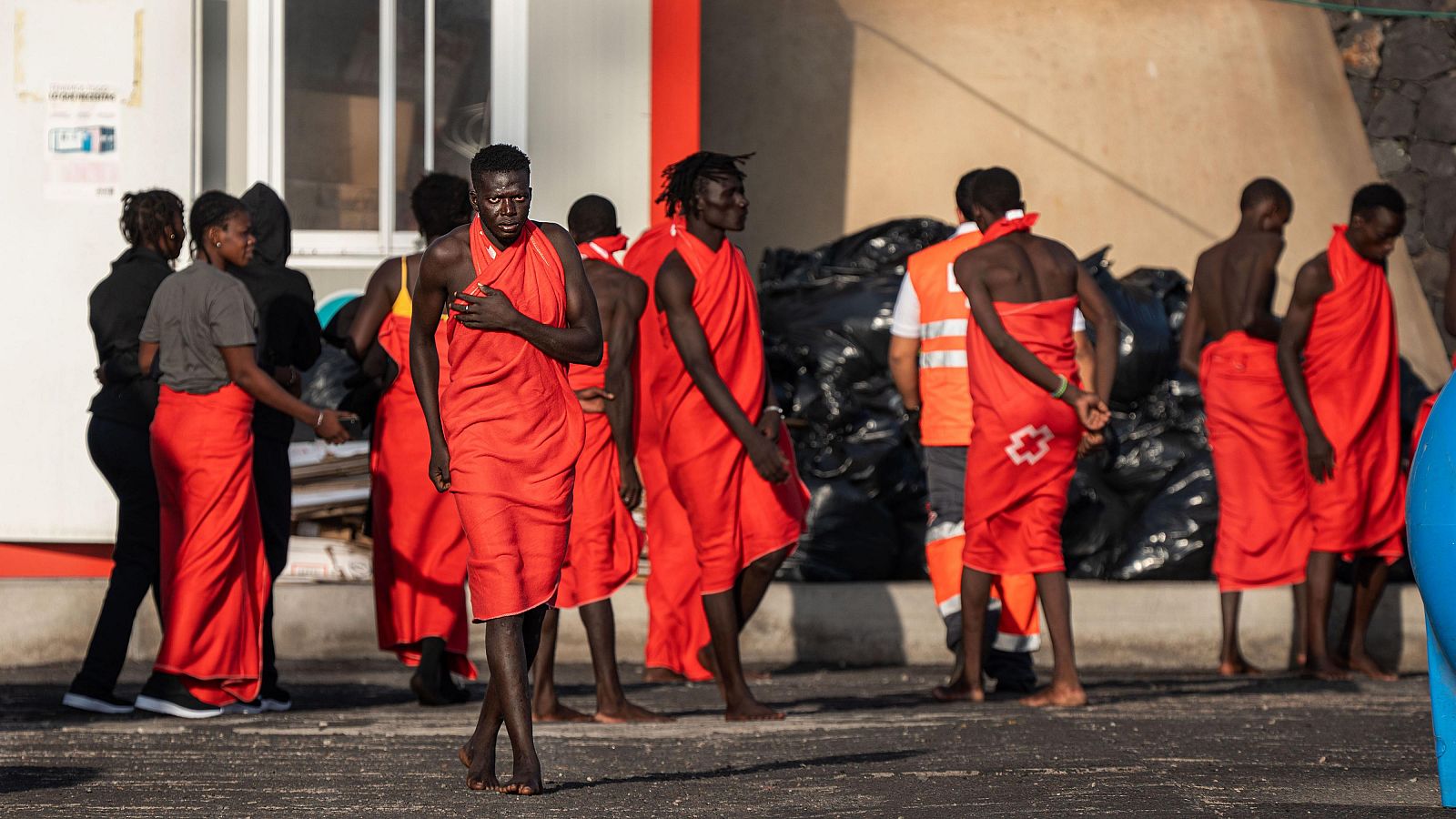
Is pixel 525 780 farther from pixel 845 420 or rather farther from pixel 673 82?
pixel 673 82

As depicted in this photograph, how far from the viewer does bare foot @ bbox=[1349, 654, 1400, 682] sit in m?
8.30

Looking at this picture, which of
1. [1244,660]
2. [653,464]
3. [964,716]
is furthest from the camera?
[1244,660]

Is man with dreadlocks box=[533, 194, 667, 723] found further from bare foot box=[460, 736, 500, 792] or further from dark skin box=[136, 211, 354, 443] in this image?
bare foot box=[460, 736, 500, 792]

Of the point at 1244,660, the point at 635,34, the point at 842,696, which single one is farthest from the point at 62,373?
the point at 1244,660

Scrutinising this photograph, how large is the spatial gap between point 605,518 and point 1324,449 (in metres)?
3.18

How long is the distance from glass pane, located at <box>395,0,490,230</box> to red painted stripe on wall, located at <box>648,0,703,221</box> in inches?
35.7

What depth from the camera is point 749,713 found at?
6.72 metres

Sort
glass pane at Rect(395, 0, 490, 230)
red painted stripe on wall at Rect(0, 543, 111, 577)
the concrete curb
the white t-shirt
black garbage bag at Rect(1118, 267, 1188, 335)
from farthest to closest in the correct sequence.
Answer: black garbage bag at Rect(1118, 267, 1188, 335)
glass pane at Rect(395, 0, 490, 230)
red painted stripe on wall at Rect(0, 543, 111, 577)
the concrete curb
the white t-shirt

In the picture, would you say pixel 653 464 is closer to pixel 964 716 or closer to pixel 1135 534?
pixel 964 716

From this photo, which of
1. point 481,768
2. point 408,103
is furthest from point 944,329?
point 408,103

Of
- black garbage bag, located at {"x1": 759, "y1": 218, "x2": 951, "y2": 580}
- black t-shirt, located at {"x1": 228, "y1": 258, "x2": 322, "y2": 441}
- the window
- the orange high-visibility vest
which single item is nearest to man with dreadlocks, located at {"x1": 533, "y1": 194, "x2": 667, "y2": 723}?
black t-shirt, located at {"x1": 228, "y1": 258, "x2": 322, "y2": 441}

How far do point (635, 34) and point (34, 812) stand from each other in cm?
585

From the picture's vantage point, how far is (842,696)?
7.66 metres

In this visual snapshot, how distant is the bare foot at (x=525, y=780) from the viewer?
510 centimetres
